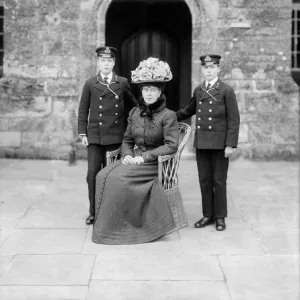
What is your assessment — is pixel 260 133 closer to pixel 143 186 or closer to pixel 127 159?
pixel 127 159

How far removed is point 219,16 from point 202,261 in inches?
230

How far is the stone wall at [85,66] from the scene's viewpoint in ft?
31.3

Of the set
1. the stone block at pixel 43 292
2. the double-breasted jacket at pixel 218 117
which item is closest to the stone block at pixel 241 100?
the double-breasted jacket at pixel 218 117

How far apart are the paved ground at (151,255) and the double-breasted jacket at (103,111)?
0.89 metres

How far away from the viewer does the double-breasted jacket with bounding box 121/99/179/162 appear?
524 cm

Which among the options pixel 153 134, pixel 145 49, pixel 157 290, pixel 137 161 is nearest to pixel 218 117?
pixel 153 134

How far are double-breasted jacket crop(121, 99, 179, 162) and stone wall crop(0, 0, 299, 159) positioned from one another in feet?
14.2

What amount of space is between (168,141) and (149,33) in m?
6.23

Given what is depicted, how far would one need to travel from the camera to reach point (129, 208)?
5043 mm

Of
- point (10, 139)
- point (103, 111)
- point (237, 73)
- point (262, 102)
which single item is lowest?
point (10, 139)

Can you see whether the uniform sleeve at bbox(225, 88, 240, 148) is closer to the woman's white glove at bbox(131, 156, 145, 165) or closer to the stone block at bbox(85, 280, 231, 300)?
the woman's white glove at bbox(131, 156, 145, 165)

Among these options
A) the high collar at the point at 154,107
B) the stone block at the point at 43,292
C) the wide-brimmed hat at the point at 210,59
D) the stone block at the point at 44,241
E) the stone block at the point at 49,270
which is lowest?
the stone block at the point at 43,292

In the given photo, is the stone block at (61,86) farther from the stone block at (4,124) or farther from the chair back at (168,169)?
the chair back at (168,169)

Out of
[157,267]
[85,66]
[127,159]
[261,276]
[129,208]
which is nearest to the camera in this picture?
[261,276]
